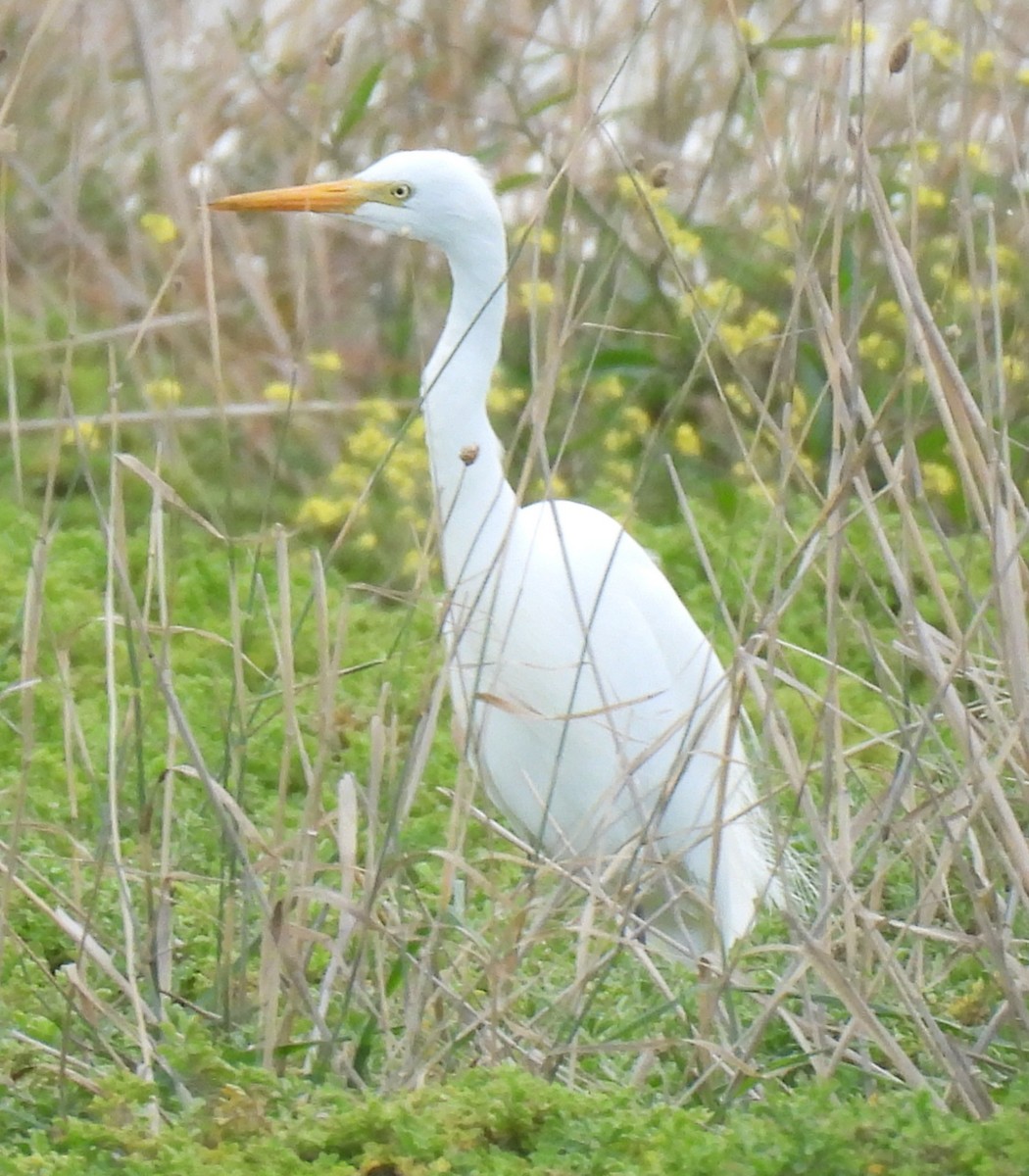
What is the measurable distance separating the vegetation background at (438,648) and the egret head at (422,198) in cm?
18

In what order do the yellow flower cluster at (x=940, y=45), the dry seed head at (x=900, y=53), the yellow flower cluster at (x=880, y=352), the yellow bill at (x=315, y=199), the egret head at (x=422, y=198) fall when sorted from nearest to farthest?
the dry seed head at (x=900, y=53), the yellow bill at (x=315, y=199), the egret head at (x=422, y=198), the yellow flower cluster at (x=940, y=45), the yellow flower cluster at (x=880, y=352)

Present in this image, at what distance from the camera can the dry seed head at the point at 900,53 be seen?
1.42 m

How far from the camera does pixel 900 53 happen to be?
1.44m

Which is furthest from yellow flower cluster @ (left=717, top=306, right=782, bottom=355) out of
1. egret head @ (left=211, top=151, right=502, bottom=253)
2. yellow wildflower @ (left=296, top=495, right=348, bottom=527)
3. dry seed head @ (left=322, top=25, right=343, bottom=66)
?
dry seed head @ (left=322, top=25, right=343, bottom=66)

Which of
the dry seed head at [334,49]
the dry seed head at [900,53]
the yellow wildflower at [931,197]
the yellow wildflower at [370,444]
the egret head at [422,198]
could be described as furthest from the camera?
the yellow wildflower at [931,197]

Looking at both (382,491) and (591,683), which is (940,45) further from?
(382,491)

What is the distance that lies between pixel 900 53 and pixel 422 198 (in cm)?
135

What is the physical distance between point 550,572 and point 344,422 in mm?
2044

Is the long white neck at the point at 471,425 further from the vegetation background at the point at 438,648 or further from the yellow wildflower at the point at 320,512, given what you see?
the yellow wildflower at the point at 320,512

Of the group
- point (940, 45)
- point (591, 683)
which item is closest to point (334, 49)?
point (591, 683)

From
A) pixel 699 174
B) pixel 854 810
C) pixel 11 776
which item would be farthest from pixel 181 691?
pixel 699 174

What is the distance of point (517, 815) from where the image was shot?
2689 mm

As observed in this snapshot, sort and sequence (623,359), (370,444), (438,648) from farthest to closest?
(623,359) < (370,444) < (438,648)

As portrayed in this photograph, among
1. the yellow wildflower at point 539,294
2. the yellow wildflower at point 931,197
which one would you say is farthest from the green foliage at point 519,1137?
the yellow wildflower at point 931,197
